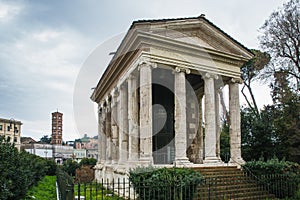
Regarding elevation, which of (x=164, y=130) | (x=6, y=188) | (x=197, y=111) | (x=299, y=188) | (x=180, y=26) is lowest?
(x=299, y=188)

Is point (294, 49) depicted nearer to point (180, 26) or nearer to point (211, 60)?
point (211, 60)

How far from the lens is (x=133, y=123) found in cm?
1412

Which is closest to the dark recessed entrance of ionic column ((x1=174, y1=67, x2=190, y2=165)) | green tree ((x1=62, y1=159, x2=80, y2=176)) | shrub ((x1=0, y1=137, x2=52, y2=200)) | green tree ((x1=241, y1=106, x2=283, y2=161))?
ionic column ((x1=174, y1=67, x2=190, y2=165))

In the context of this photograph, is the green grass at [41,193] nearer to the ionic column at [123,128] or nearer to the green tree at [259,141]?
the ionic column at [123,128]

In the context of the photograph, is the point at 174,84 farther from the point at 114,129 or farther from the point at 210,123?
the point at 114,129

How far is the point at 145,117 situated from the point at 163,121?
6.76m

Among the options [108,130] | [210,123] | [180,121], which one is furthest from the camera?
[108,130]

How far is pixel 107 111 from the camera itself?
73.1 feet

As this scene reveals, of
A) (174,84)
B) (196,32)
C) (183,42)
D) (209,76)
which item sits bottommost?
(174,84)

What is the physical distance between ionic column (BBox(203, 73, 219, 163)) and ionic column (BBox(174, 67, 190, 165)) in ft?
4.51

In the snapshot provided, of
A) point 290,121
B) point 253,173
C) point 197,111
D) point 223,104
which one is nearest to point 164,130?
point 197,111

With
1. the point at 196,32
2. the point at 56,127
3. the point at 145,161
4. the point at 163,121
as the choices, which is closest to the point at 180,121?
the point at 145,161

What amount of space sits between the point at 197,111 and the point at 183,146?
6431 mm

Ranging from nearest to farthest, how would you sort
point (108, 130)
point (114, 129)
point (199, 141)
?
point (199, 141)
point (114, 129)
point (108, 130)
